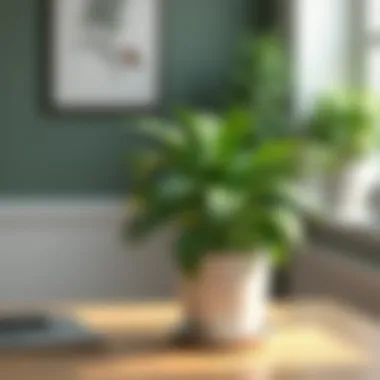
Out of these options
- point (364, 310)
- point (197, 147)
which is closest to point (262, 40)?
point (364, 310)

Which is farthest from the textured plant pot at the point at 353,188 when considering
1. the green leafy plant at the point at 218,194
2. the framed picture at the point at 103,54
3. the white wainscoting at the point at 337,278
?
the green leafy plant at the point at 218,194

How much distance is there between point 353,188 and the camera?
144 inches

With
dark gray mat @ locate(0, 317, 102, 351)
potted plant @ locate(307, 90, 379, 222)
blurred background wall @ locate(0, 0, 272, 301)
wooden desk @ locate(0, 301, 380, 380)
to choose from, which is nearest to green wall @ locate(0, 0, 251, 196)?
blurred background wall @ locate(0, 0, 272, 301)

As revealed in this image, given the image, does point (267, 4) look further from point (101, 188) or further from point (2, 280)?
point (2, 280)

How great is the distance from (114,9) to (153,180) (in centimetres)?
186

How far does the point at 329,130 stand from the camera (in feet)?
11.9

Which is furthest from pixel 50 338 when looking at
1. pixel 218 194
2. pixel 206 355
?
pixel 218 194

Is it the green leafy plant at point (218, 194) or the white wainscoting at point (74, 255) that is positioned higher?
the green leafy plant at point (218, 194)

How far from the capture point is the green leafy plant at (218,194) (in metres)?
2.17

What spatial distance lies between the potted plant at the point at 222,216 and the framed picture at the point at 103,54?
180 cm

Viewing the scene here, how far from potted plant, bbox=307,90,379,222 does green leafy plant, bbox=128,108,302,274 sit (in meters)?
1.34

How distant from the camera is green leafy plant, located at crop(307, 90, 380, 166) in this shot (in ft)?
11.7

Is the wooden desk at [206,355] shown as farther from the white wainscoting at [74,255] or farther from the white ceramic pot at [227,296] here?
the white wainscoting at [74,255]

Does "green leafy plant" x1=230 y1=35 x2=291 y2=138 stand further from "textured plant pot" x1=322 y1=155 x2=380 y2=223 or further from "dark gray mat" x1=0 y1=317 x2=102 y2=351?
"dark gray mat" x1=0 y1=317 x2=102 y2=351
